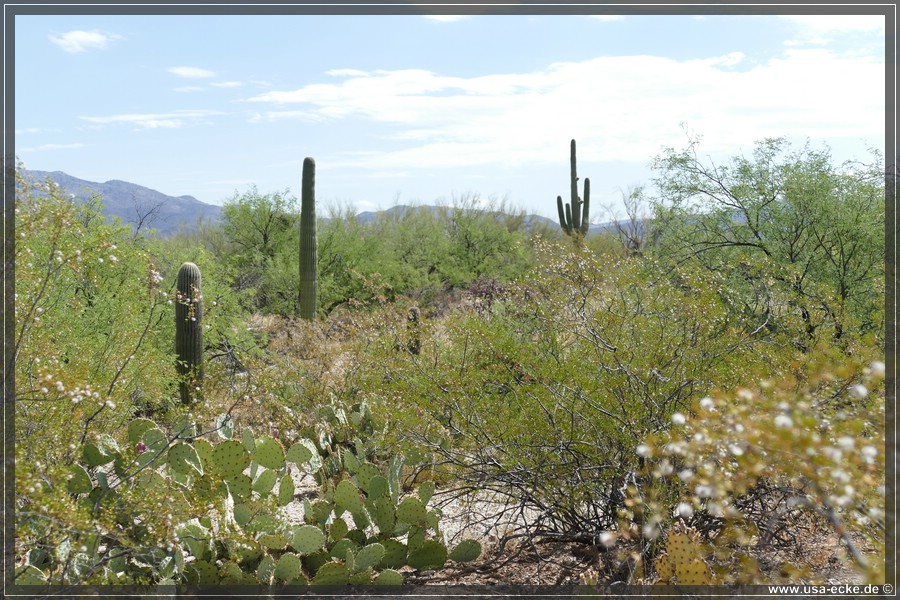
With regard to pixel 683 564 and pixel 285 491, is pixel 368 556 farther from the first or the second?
pixel 683 564

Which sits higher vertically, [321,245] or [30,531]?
[321,245]

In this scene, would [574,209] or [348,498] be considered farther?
[574,209]

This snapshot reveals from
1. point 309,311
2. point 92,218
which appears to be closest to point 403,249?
point 309,311

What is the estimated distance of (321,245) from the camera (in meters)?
17.5

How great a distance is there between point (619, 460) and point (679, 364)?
696 millimetres

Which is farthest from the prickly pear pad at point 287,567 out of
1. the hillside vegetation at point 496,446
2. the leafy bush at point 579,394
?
the leafy bush at point 579,394

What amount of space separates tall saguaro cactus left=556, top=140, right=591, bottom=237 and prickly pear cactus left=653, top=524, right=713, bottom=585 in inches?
769

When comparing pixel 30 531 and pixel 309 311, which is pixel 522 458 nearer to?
pixel 30 531

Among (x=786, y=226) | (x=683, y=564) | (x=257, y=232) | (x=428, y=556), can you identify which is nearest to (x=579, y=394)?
(x=683, y=564)

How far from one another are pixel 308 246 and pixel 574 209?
38.4 ft

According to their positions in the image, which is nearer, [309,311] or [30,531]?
[30,531]

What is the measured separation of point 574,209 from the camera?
75.7 ft

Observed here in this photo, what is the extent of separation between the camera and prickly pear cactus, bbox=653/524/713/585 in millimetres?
3344

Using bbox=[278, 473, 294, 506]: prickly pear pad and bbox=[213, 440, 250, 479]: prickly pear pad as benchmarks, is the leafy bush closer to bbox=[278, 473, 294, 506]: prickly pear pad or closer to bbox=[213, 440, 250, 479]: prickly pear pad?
bbox=[278, 473, 294, 506]: prickly pear pad
